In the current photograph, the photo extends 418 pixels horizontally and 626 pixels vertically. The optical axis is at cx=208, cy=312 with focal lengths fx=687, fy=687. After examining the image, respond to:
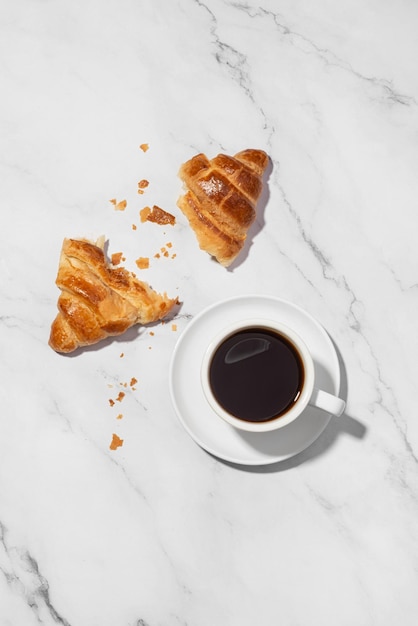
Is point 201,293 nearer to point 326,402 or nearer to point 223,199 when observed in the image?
point 223,199

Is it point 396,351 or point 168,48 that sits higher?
point 168,48

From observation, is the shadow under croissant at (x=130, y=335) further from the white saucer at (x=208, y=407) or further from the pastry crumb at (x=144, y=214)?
the pastry crumb at (x=144, y=214)

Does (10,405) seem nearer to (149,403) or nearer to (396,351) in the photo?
(149,403)

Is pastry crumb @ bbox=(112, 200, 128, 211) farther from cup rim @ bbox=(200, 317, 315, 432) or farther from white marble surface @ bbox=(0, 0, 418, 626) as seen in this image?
cup rim @ bbox=(200, 317, 315, 432)

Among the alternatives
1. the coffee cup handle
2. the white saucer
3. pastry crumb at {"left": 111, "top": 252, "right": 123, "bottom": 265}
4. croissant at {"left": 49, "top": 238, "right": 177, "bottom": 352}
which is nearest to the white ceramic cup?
the coffee cup handle

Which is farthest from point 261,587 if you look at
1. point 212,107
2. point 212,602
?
point 212,107

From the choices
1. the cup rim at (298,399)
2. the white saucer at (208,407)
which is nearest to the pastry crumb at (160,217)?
the white saucer at (208,407)
